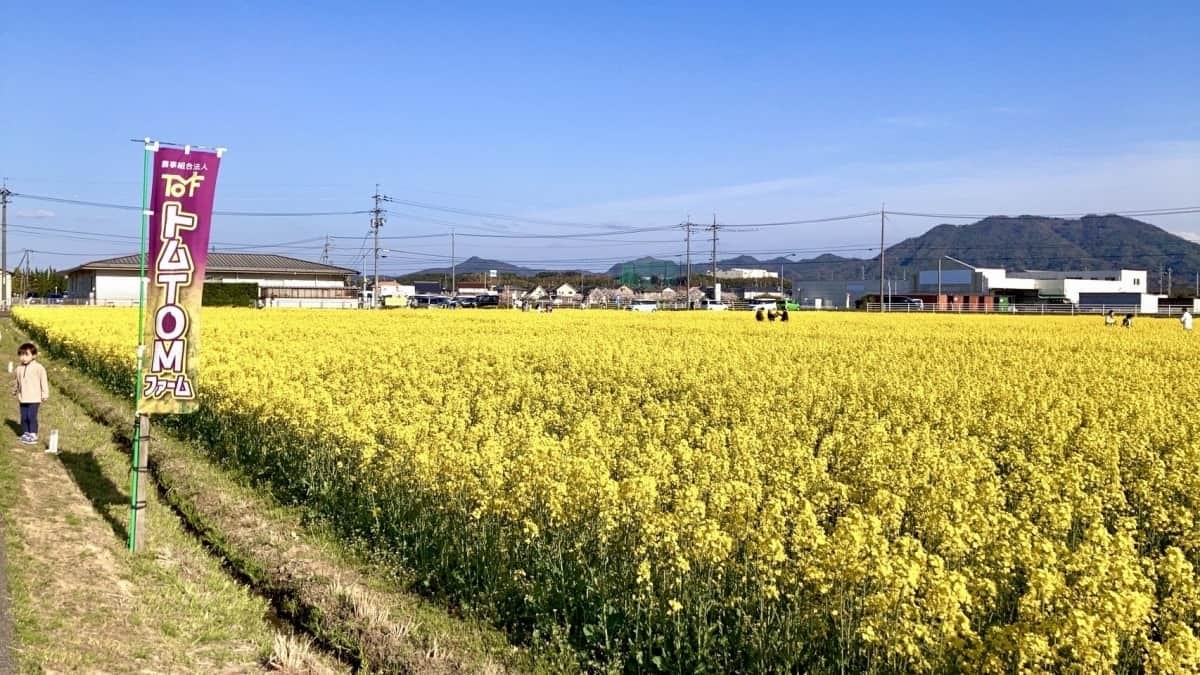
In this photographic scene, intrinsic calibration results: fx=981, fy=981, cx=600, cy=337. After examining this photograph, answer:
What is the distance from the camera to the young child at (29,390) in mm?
12305

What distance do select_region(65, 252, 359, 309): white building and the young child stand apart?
58.8m

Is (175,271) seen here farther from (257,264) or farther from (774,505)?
(257,264)

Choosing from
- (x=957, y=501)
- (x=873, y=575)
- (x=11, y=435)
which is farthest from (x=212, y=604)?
(x=11, y=435)

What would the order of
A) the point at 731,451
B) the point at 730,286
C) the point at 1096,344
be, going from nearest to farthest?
1. the point at 731,451
2. the point at 1096,344
3. the point at 730,286

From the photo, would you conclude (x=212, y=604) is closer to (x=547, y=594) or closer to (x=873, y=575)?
(x=547, y=594)

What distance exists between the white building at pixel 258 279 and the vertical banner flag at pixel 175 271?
210ft

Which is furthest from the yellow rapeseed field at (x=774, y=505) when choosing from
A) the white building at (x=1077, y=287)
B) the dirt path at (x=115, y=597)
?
the white building at (x=1077, y=287)

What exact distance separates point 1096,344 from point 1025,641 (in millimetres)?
25894

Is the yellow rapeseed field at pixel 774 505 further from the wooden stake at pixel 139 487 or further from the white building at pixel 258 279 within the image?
the white building at pixel 258 279

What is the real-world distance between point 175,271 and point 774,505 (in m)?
5.04

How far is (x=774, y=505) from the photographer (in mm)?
6066

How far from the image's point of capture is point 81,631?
620cm

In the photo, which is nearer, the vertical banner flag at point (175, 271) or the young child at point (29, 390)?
the vertical banner flag at point (175, 271)

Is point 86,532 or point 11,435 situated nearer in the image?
point 86,532
